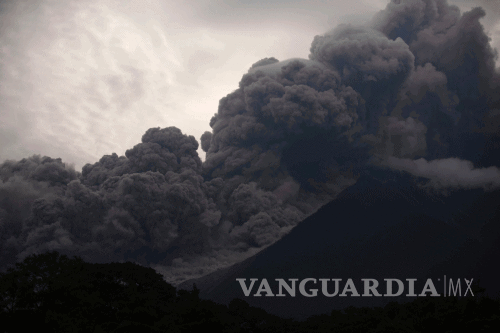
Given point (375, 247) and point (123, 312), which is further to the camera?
point (375, 247)

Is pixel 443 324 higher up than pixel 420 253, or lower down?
lower down

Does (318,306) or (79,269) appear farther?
(318,306)

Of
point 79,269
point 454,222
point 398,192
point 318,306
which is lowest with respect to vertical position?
point 318,306

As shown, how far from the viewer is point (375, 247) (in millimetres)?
108812

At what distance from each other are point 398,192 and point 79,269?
112 meters

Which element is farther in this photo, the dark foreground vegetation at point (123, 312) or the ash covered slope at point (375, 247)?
the ash covered slope at point (375, 247)

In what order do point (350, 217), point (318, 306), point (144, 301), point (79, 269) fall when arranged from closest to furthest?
point (144, 301) < point (79, 269) < point (318, 306) < point (350, 217)

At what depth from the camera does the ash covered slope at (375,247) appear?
9588 centimetres

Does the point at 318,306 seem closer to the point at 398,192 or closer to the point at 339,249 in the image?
the point at 339,249

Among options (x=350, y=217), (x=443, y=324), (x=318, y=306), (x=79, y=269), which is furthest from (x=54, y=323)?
(x=350, y=217)

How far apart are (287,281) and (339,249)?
52.7ft

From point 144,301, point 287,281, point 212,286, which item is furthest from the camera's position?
point 287,281

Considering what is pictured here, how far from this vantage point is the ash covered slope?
315 feet

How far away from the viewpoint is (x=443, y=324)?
20047mm
